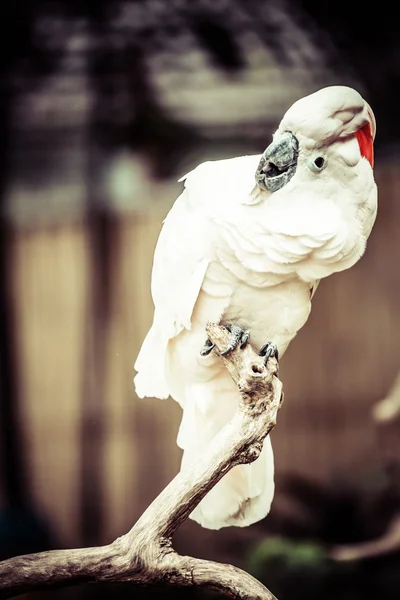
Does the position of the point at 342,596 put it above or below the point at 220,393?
below

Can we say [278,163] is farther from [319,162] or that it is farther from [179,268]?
[179,268]

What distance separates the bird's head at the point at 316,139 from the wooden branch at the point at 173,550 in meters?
0.42

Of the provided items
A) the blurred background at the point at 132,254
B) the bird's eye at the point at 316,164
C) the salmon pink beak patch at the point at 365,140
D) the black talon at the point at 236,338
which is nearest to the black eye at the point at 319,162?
the bird's eye at the point at 316,164

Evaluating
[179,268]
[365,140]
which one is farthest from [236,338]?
[365,140]

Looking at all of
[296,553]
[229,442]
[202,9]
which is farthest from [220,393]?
[202,9]

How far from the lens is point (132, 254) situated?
254cm

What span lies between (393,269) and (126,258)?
0.89 metres

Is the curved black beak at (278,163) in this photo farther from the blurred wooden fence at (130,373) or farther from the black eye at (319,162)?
the blurred wooden fence at (130,373)

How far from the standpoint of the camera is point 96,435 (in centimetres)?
251

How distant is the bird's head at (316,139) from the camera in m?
1.66

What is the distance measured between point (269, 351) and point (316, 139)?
0.49m

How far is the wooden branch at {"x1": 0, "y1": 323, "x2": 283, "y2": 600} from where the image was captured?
1626 mm

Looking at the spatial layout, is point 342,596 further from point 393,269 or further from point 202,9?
point 202,9

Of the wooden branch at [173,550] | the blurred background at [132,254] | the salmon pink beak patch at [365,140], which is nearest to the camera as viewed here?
the wooden branch at [173,550]
